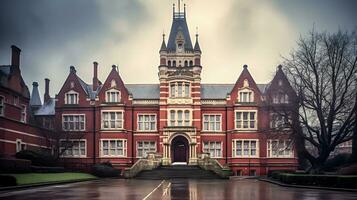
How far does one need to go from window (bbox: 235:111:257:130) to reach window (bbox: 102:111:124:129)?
1598 cm

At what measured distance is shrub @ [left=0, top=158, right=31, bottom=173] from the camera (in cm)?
3658

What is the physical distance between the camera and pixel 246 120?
61.6 metres

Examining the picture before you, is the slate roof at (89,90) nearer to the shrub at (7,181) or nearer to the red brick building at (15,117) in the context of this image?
the red brick building at (15,117)

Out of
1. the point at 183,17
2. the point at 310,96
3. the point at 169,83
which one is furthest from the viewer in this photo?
the point at 183,17

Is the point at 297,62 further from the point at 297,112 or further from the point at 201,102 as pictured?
the point at 201,102

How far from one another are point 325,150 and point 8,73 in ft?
114

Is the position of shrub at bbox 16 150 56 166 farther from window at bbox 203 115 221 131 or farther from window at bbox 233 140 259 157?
window at bbox 233 140 259 157

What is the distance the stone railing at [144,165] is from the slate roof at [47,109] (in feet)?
62.5

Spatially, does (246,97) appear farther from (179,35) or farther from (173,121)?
(179,35)

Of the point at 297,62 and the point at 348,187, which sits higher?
the point at 297,62

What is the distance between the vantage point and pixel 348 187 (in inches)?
1197

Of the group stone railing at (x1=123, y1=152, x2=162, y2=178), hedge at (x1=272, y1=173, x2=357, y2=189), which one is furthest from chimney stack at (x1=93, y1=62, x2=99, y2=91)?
hedge at (x1=272, y1=173, x2=357, y2=189)

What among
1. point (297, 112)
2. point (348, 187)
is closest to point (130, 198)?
point (348, 187)

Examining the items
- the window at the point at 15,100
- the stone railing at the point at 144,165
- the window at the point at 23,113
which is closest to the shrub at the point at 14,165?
the window at the point at 15,100
